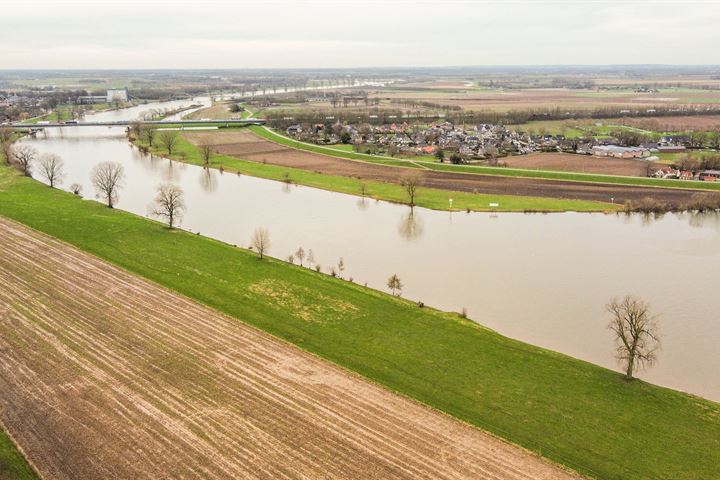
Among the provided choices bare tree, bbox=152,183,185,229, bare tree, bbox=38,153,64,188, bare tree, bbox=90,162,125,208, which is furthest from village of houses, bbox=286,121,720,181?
bare tree, bbox=38,153,64,188

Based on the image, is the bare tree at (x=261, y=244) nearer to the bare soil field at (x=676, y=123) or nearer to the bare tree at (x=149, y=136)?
the bare tree at (x=149, y=136)

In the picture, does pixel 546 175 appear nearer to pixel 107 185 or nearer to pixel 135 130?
pixel 107 185

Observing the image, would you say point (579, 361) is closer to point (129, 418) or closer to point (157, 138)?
point (129, 418)

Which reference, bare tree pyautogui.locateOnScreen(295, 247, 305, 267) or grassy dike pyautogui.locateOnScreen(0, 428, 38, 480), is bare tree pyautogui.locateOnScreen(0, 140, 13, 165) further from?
grassy dike pyautogui.locateOnScreen(0, 428, 38, 480)

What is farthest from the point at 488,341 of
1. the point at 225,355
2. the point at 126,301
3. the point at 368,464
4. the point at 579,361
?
the point at 126,301

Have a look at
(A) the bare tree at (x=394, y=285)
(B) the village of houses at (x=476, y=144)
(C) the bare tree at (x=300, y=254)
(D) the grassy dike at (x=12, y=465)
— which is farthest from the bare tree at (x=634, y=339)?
(B) the village of houses at (x=476, y=144)

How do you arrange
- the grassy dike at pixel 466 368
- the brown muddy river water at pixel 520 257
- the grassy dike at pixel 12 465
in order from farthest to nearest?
the brown muddy river water at pixel 520 257, the grassy dike at pixel 466 368, the grassy dike at pixel 12 465
